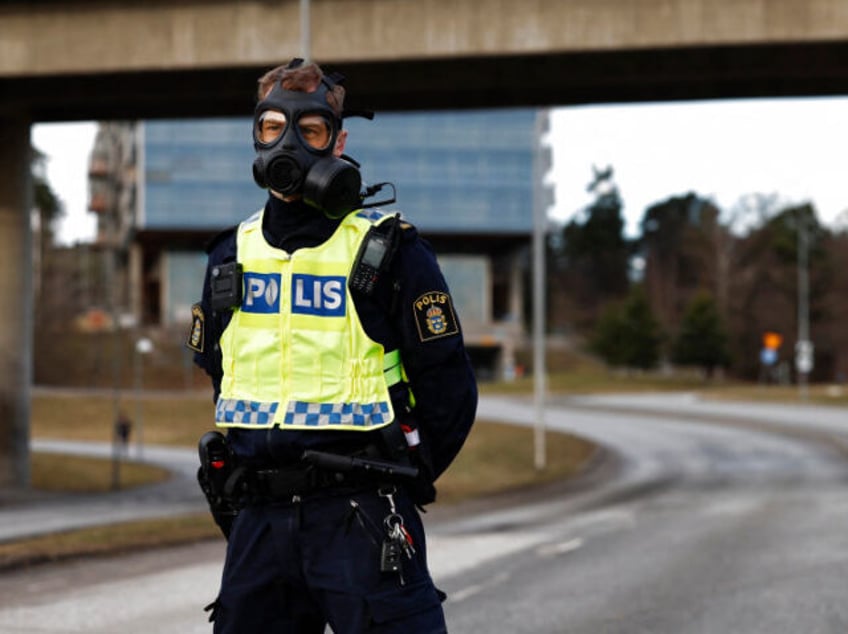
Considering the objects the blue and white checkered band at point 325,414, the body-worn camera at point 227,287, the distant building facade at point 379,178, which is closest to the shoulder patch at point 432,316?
the blue and white checkered band at point 325,414

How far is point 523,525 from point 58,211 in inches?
4571

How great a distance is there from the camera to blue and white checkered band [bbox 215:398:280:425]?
3.42 meters

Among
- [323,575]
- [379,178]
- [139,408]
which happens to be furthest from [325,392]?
[379,178]

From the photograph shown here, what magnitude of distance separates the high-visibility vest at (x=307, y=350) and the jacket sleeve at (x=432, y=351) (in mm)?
86

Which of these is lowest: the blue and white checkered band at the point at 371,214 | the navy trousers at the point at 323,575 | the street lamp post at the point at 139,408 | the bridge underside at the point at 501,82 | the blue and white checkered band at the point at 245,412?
the street lamp post at the point at 139,408

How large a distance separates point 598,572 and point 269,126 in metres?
8.62

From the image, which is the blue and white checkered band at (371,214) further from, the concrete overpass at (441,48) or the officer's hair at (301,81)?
the concrete overpass at (441,48)

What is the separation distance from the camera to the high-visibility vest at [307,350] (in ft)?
11.1

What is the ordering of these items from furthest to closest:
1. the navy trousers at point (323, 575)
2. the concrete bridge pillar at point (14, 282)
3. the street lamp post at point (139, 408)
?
the street lamp post at point (139, 408), the concrete bridge pillar at point (14, 282), the navy trousers at point (323, 575)


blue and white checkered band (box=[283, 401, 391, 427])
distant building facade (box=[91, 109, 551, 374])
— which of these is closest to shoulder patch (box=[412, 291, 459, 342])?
blue and white checkered band (box=[283, 401, 391, 427])

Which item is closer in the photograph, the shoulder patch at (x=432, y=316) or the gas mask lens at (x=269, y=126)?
the shoulder patch at (x=432, y=316)

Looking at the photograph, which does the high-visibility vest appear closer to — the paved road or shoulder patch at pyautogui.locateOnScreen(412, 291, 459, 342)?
shoulder patch at pyautogui.locateOnScreen(412, 291, 459, 342)

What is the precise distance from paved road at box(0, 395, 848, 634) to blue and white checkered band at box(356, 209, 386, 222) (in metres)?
5.29

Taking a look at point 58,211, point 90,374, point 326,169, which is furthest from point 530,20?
point 58,211
